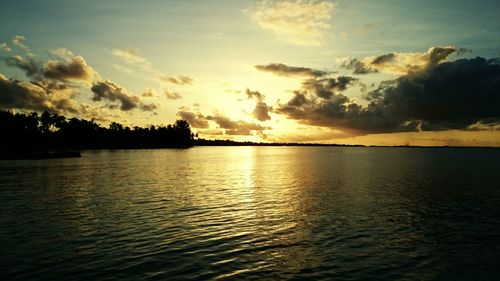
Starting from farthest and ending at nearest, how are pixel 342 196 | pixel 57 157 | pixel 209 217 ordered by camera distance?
1. pixel 57 157
2. pixel 342 196
3. pixel 209 217

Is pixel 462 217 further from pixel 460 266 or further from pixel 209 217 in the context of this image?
pixel 209 217

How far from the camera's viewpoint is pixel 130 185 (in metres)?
62.2

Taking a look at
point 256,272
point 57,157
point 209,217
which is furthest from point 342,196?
point 57,157

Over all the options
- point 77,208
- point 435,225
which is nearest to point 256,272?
point 435,225

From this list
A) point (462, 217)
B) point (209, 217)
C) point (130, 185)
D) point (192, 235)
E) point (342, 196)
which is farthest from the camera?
point (130, 185)

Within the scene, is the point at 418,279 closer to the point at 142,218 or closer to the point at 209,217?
the point at 209,217

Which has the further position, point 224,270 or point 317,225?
point 317,225

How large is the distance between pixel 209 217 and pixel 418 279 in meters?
20.6

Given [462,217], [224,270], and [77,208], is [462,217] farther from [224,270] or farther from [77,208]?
[77,208]

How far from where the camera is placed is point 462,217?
124ft

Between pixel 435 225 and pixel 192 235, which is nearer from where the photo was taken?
pixel 192 235

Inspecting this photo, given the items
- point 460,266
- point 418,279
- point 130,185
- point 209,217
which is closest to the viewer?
point 418,279

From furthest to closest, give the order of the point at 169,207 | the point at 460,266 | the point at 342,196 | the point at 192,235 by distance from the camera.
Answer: the point at 342,196 < the point at 169,207 < the point at 192,235 < the point at 460,266

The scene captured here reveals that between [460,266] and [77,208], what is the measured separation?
3702 centimetres
